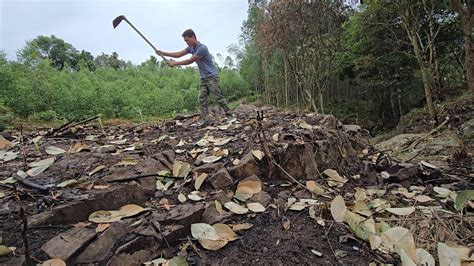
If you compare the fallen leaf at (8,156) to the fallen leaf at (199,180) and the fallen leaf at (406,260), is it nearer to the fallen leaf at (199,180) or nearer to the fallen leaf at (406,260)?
the fallen leaf at (199,180)

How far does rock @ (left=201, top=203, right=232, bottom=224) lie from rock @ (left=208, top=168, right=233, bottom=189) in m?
0.26

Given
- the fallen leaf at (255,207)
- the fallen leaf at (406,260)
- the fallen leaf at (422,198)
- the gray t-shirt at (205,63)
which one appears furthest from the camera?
the gray t-shirt at (205,63)

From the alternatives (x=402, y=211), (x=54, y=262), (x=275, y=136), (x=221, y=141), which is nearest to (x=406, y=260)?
(x=402, y=211)

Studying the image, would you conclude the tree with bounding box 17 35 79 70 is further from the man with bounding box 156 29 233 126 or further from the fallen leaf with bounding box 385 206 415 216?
the fallen leaf with bounding box 385 206 415 216

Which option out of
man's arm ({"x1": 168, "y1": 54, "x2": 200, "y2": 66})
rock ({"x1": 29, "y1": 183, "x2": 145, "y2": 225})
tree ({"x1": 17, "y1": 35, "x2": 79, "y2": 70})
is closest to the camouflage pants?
man's arm ({"x1": 168, "y1": 54, "x2": 200, "y2": 66})

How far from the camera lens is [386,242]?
5.22 feet

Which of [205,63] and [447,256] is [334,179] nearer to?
[447,256]

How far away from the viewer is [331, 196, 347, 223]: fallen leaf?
176 cm

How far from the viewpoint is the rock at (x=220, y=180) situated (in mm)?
2021

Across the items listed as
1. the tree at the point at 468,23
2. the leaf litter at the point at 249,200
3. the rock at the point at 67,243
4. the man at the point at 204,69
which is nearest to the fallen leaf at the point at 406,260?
the leaf litter at the point at 249,200

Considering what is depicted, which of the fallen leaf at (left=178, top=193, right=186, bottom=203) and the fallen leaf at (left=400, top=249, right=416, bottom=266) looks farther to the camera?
the fallen leaf at (left=178, top=193, right=186, bottom=203)

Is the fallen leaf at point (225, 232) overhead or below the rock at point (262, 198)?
below

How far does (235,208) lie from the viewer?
5.92ft

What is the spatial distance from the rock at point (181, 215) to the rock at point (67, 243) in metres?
0.32
